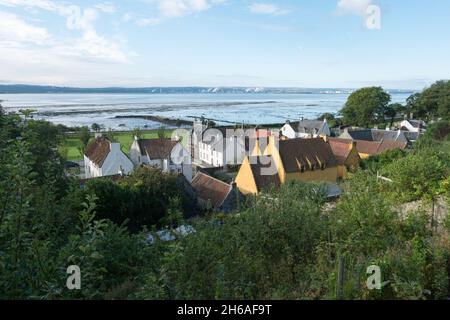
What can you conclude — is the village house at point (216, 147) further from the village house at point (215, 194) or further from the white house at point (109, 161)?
the village house at point (215, 194)

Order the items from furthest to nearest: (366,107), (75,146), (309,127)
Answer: (366,107) < (75,146) < (309,127)

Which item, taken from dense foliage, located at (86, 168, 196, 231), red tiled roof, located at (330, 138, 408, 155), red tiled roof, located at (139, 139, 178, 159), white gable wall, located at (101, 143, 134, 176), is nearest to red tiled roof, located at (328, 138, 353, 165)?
red tiled roof, located at (330, 138, 408, 155)

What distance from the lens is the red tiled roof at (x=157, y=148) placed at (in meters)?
33.8

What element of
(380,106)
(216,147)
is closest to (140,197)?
(216,147)

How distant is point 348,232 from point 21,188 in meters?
6.09

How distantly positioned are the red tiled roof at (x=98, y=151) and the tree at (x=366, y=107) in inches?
2129

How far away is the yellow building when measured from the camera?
26250mm

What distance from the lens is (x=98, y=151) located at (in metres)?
34.8

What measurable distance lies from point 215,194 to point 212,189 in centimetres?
70

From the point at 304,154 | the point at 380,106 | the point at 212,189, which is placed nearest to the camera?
the point at 212,189

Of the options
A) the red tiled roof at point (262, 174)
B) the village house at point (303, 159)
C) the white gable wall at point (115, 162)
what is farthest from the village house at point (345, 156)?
the white gable wall at point (115, 162)

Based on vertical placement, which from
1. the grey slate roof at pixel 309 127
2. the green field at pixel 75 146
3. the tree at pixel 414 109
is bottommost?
the green field at pixel 75 146

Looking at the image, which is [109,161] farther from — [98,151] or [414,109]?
[414,109]
